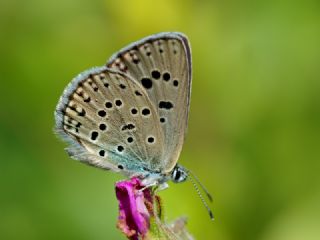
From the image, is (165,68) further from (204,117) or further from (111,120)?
(204,117)

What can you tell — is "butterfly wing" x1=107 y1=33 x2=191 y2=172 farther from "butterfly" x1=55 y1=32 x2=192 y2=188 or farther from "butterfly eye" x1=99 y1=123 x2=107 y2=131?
"butterfly eye" x1=99 y1=123 x2=107 y2=131

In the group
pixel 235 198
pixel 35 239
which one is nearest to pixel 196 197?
pixel 235 198

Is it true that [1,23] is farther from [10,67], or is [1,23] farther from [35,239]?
[35,239]

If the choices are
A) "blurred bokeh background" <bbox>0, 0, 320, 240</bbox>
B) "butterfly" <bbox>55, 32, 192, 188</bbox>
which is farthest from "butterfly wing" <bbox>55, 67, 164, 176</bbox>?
"blurred bokeh background" <bbox>0, 0, 320, 240</bbox>

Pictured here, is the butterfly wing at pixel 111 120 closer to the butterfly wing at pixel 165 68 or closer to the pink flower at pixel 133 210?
the butterfly wing at pixel 165 68

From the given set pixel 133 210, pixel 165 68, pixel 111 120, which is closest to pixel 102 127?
pixel 111 120
